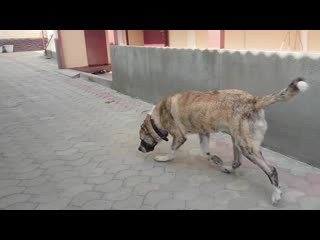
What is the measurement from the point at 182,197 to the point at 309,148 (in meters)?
1.88

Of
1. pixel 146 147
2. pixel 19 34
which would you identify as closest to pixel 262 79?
pixel 146 147

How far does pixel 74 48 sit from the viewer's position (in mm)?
15242

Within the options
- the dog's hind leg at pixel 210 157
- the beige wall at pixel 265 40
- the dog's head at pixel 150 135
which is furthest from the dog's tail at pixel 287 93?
the beige wall at pixel 265 40

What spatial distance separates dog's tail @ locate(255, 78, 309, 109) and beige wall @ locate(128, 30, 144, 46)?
9.37m

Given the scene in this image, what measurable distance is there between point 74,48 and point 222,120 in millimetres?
12393

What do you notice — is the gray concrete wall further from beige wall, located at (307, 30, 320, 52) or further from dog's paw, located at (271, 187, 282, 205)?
beige wall, located at (307, 30, 320, 52)

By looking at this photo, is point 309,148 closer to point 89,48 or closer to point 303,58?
point 303,58

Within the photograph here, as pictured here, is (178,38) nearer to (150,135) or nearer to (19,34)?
(150,135)

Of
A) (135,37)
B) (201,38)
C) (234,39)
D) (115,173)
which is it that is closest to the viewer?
(115,173)

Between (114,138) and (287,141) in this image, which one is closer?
(287,141)

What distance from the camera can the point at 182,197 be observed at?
4074 mm

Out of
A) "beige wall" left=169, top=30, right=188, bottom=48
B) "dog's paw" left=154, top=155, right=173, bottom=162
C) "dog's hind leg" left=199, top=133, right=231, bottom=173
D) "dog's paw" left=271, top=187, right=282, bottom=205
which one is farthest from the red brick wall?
"dog's paw" left=271, top=187, right=282, bottom=205

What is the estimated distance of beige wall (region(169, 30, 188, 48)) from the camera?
1062 cm
